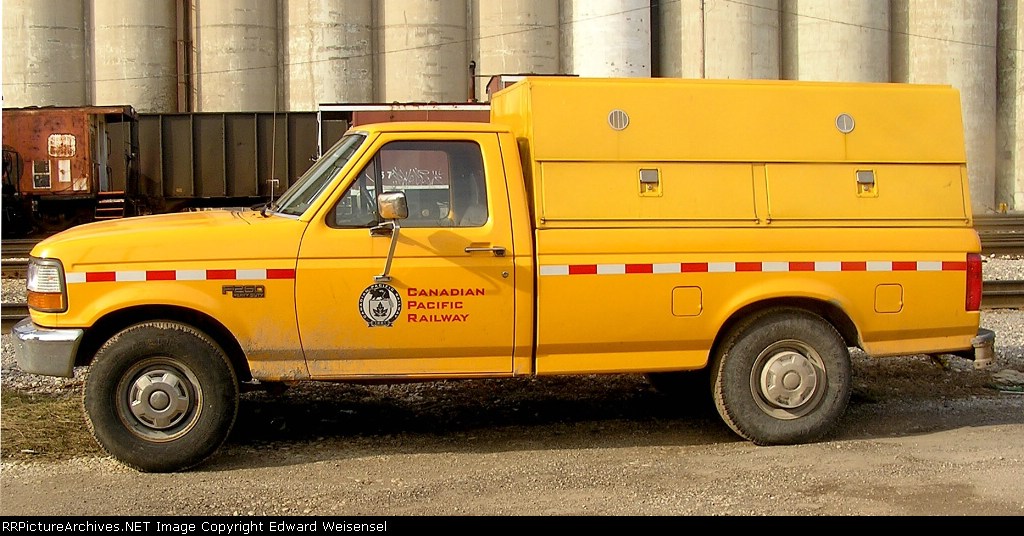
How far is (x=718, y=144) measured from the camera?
252 inches

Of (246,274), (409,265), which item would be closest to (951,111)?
(409,265)

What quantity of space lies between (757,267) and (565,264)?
1.18m

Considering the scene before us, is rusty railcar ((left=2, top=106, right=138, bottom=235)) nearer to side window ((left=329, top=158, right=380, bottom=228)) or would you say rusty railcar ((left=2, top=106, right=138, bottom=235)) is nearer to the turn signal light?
the turn signal light

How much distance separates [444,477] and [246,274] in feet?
5.16

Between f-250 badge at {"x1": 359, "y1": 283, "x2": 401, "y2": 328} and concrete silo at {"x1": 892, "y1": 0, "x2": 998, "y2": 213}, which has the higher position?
concrete silo at {"x1": 892, "y1": 0, "x2": 998, "y2": 213}

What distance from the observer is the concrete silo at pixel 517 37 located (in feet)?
99.1

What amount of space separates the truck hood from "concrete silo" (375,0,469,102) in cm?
2402

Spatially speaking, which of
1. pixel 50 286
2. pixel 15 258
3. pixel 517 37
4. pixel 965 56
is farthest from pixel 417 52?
pixel 50 286

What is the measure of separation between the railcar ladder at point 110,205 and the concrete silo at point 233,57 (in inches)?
276

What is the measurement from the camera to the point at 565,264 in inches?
242

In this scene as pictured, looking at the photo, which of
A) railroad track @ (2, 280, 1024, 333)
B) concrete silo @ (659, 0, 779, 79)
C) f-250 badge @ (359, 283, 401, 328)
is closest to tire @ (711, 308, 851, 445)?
f-250 badge @ (359, 283, 401, 328)

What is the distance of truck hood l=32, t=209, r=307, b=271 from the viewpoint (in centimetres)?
579

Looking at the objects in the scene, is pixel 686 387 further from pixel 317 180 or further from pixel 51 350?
pixel 51 350

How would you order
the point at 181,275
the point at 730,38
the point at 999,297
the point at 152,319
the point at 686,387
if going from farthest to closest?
the point at 730,38, the point at 999,297, the point at 686,387, the point at 152,319, the point at 181,275
